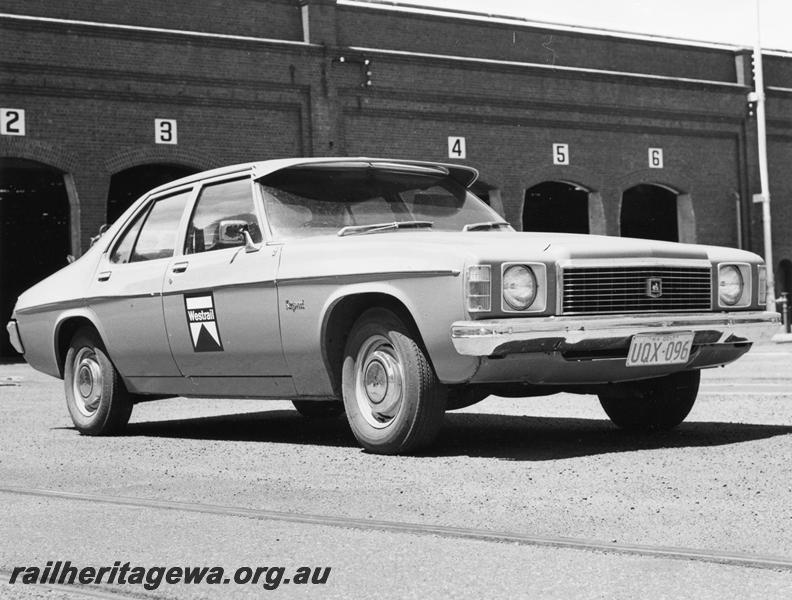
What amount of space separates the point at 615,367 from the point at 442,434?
5.48 feet

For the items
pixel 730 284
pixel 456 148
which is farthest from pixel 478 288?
pixel 456 148

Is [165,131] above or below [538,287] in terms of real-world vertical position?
above

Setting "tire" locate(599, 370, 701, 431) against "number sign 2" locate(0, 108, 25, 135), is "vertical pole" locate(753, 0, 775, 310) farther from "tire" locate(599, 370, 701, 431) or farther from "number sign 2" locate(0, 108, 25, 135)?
"tire" locate(599, 370, 701, 431)

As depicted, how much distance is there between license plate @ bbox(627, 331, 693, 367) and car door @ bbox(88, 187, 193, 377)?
3.13 metres

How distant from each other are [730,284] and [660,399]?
0.84m

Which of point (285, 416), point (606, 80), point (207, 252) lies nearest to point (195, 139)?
point (606, 80)

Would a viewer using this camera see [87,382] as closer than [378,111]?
Yes

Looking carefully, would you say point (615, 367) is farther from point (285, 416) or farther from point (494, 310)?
point (285, 416)

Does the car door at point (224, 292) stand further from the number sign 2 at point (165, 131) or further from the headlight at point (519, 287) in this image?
the number sign 2 at point (165, 131)

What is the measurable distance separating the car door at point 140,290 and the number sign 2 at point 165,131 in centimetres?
1636

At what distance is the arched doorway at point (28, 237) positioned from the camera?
99.2 ft

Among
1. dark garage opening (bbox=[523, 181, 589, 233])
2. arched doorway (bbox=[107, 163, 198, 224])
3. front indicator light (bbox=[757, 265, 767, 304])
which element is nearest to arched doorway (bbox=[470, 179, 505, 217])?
dark garage opening (bbox=[523, 181, 589, 233])

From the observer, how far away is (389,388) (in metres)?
7.21

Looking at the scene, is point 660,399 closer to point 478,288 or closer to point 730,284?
point 730,284
